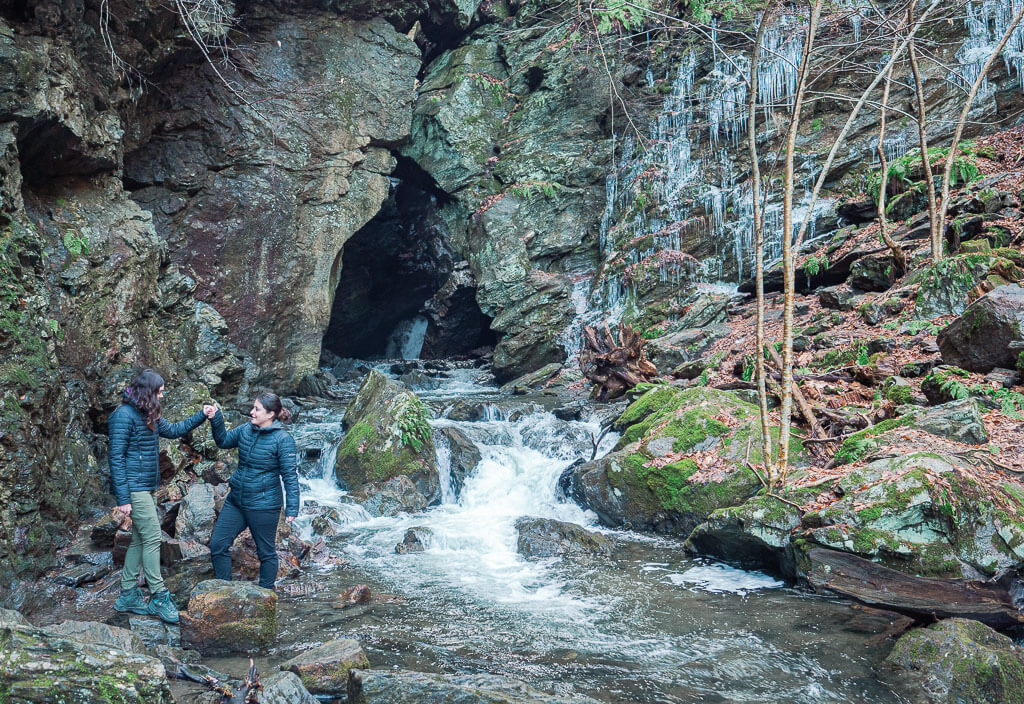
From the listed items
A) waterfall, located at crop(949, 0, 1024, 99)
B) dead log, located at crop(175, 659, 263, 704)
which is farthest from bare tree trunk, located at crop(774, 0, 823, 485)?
waterfall, located at crop(949, 0, 1024, 99)

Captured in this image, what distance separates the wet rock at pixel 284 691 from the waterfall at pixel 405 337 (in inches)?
787

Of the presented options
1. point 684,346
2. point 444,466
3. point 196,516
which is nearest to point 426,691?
point 196,516

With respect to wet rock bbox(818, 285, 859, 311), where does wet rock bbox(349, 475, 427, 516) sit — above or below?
below

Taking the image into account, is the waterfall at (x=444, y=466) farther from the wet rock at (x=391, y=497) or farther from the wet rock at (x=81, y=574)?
the wet rock at (x=81, y=574)

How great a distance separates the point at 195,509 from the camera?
19.1 feet

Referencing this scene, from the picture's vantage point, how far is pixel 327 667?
126 inches

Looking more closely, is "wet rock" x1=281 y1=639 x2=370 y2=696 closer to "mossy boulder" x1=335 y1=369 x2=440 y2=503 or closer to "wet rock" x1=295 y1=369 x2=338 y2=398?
"mossy boulder" x1=335 y1=369 x2=440 y2=503

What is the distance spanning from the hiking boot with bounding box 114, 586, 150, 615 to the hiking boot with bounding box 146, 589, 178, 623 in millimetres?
89

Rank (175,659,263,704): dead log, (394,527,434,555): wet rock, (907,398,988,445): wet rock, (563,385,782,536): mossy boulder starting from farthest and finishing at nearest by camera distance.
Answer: (394,527,434,555): wet rock
(563,385,782,536): mossy boulder
(907,398,988,445): wet rock
(175,659,263,704): dead log

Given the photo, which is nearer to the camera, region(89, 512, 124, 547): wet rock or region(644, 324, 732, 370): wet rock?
region(89, 512, 124, 547): wet rock

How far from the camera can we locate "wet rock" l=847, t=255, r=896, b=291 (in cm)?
973

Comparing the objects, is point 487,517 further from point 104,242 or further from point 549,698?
point 104,242

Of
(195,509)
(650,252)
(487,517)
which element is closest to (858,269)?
(650,252)

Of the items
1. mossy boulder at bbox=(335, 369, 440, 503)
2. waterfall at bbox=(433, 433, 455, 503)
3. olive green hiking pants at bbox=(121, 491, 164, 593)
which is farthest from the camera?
waterfall at bbox=(433, 433, 455, 503)
